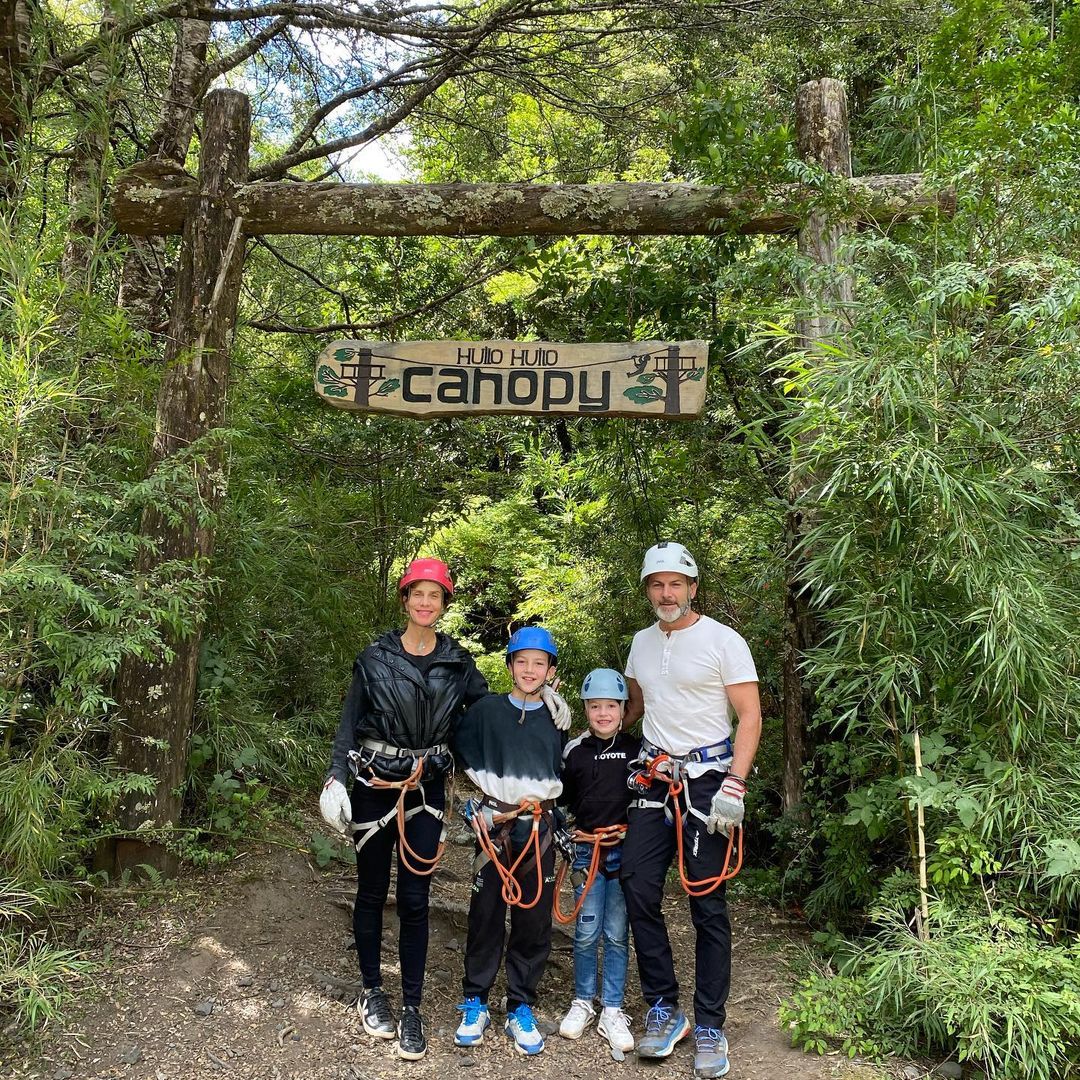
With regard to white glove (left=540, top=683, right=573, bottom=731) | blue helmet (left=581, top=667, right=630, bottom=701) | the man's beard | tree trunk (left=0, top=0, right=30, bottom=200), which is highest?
tree trunk (left=0, top=0, right=30, bottom=200)

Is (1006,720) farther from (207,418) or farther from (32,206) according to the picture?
(32,206)

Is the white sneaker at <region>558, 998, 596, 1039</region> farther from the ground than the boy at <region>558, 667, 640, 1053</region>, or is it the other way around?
the boy at <region>558, 667, 640, 1053</region>

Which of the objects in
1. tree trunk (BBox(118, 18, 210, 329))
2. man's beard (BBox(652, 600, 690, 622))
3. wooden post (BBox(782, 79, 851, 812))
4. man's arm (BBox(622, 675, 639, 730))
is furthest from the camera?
tree trunk (BBox(118, 18, 210, 329))

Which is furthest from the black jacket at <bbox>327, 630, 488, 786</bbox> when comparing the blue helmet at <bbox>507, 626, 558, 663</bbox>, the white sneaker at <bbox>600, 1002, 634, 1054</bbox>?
the white sneaker at <bbox>600, 1002, 634, 1054</bbox>

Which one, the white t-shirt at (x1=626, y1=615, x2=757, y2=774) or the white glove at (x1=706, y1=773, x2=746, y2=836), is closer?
the white glove at (x1=706, y1=773, x2=746, y2=836)

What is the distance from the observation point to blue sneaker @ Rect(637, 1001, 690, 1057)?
3.08m

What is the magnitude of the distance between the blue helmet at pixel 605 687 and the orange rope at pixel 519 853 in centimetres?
47

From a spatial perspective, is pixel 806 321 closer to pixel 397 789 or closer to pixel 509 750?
pixel 509 750

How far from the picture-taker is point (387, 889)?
10.5 feet

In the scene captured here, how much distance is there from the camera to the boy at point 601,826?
330cm

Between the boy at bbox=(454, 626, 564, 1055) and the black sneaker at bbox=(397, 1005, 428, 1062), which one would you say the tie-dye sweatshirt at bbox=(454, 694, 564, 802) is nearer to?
the boy at bbox=(454, 626, 564, 1055)

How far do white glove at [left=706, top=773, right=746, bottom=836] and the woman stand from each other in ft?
3.28

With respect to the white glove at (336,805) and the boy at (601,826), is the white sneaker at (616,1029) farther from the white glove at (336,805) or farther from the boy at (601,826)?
the white glove at (336,805)

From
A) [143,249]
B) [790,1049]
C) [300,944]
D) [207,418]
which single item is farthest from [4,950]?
[143,249]
